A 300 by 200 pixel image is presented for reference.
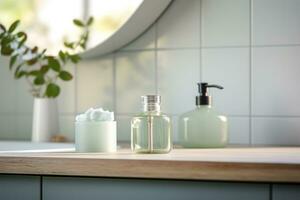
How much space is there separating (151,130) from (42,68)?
517 millimetres

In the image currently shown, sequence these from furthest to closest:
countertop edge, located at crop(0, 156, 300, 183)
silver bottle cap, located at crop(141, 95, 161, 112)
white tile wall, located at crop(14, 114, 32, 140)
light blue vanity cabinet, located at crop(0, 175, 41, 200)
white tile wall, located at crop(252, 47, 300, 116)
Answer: white tile wall, located at crop(14, 114, 32, 140) → white tile wall, located at crop(252, 47, 300, 116) → silver bottle cap, located at crop(141, 95, 161, 112) → light blue vanity cabinet, located at crop(0, 175, 41, 200) → countertop edge, located at crop(0, 156, 300, 183)

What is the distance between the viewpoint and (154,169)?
0.83 meters

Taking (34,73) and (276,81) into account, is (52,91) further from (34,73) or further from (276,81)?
(276,81)

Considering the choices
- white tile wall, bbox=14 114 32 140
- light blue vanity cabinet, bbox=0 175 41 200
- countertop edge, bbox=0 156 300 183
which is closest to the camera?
countertop edge, bbox=0 156 300 183

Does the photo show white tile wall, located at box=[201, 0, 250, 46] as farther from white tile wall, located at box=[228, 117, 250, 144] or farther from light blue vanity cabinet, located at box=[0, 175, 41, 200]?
light blue vanity cabinet, located at box=[0, 175, 41, 200]

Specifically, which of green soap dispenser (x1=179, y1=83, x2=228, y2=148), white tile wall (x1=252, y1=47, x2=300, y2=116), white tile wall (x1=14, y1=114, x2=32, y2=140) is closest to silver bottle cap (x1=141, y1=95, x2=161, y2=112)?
green soap dispenser (x1=179, y1=83, x2=228, y2=148)

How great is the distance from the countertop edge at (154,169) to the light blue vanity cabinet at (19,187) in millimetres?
20

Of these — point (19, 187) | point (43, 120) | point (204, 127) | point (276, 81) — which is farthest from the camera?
point (43, 120)

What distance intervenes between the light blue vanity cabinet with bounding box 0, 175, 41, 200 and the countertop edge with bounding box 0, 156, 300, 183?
2 centimetres

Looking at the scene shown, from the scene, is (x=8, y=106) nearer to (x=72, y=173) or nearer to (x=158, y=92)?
(x=158, y=92)

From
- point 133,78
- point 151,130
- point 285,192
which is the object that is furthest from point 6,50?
point 285,192

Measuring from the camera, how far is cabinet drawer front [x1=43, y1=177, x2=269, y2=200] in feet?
2.68

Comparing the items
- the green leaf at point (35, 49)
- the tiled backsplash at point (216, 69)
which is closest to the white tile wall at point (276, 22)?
the tiled backsplash at point (216, 69)

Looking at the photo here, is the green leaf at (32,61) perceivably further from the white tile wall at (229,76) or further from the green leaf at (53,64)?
the white tile wall at (229,76)
